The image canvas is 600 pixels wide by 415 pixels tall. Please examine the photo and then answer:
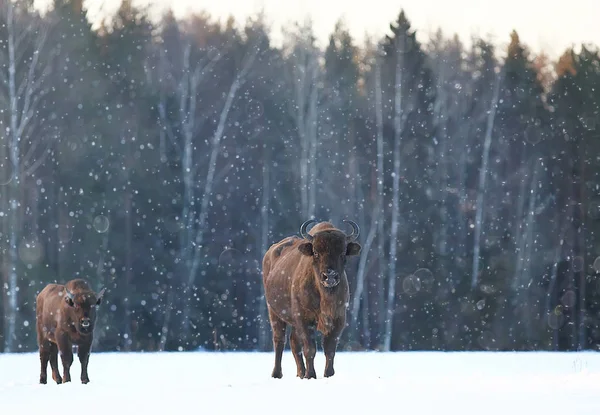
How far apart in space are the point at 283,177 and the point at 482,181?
6.05 metres

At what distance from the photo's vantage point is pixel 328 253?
1224 cm

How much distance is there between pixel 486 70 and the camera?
36.0 m

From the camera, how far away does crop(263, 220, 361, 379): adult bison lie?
12305 mm

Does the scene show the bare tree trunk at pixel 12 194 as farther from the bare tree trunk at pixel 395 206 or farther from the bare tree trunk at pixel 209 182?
the bare tree trunk at pixel 395 206

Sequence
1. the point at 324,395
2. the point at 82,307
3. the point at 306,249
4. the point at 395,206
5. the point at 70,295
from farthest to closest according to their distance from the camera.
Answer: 1. the point at 395,206
2. the point at 70,295
3. the point at 82,307
4. the point at 306,249
5. the point at 324,395

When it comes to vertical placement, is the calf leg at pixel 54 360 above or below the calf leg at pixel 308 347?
below

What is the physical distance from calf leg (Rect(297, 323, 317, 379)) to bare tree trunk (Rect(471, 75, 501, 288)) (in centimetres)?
2017

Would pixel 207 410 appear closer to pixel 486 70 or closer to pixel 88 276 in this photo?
pixel 88 276

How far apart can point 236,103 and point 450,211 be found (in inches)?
278

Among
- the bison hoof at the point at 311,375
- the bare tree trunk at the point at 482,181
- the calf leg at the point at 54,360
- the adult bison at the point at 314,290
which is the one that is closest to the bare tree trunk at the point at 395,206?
the bare tree trunk at the point at 482,181

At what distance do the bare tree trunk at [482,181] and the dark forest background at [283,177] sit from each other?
10 centimetres

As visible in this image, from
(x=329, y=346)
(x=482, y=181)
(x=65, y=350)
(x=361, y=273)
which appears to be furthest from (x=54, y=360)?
(x=482, y=181)

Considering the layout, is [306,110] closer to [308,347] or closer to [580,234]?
[580,234]

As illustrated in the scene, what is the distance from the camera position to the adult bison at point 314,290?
40.4 feet
